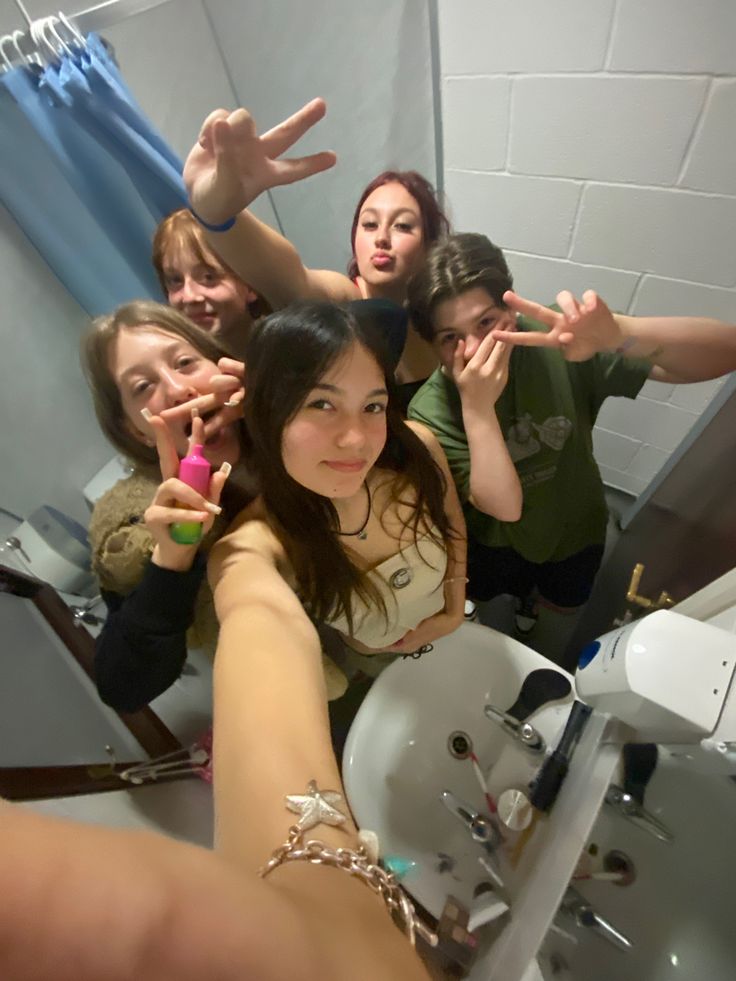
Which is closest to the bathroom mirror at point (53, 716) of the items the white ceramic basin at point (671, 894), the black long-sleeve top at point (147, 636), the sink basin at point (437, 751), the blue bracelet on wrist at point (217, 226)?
the black long-sleeve top at point (147, 636)

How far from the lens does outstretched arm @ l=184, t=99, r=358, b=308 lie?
0.75 meters

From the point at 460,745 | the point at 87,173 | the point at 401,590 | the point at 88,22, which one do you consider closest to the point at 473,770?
the point at 460,745

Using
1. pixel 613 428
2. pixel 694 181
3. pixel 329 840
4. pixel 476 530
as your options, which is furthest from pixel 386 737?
pixel 694 181

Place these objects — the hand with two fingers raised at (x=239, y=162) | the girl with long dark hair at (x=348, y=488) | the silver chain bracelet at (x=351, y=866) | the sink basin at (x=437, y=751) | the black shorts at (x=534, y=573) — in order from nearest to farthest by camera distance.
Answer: the silver chain bracelet at (x=351, y=866) < the girl with long dark hair at (x=348, y=488) < the hand with two fingers raised at (x=239, y=162) < the sink basin at (x=437, y=751) < the black shorts at (x=534, y=573)

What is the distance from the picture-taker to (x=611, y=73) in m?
0.93

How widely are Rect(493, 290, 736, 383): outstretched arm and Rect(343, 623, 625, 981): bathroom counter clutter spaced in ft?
1.87

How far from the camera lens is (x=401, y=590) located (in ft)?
2.76

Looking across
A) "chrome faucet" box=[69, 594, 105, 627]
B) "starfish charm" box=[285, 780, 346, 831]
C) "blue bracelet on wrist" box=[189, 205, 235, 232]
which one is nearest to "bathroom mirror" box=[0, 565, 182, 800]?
"chrome faucet" box=[69, 594, 105, 627]

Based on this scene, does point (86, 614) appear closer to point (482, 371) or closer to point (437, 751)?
point (437, 751)

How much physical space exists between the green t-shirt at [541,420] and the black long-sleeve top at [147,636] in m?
0.52

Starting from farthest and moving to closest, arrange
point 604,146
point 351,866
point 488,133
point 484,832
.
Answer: point 488,133 → point 604,146 → point 484,832 → point 351,866

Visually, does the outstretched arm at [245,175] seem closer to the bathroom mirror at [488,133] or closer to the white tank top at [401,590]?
the bathroom mirror at [488,133]

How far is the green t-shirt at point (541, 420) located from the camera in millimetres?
935

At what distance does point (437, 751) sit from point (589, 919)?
0.32 m
